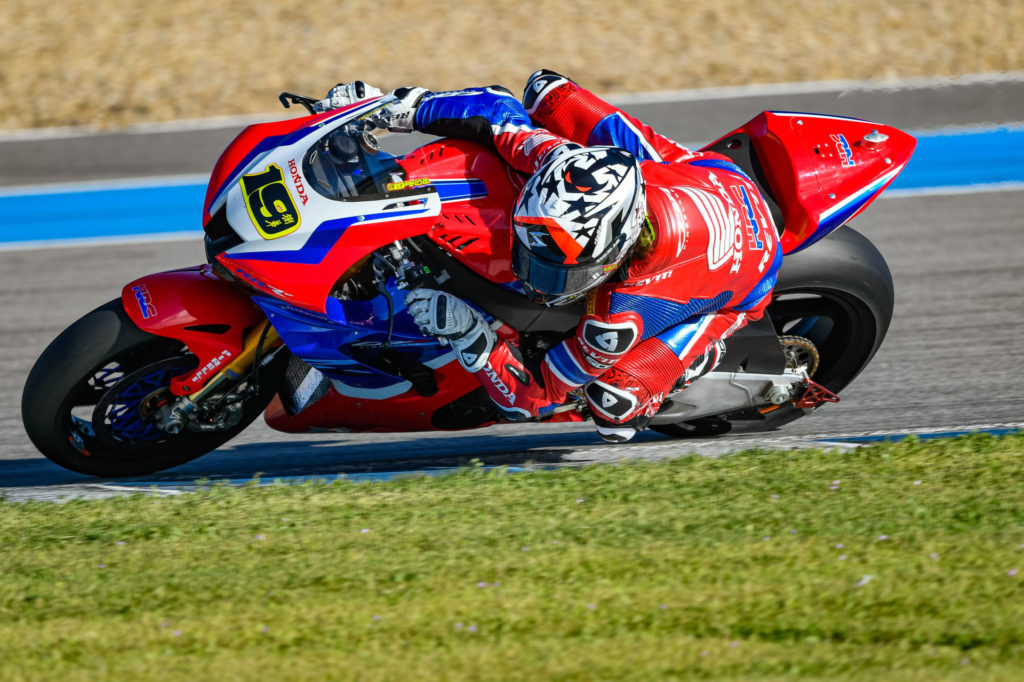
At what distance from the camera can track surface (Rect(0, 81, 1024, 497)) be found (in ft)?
16.5

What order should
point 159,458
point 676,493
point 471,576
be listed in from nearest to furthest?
point 471,576
point 676,493
point 159,458

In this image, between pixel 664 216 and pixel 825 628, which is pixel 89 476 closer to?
pixel 664 216

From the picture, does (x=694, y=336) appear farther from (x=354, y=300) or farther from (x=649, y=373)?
(x=354, y=300)

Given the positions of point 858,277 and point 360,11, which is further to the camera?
point 360,11

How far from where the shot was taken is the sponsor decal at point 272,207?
378cm

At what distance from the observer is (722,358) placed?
4645 millimetres

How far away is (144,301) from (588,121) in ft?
5.99

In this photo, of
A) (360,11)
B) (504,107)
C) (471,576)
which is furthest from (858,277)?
(360,11)

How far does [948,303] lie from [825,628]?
3.97 metres

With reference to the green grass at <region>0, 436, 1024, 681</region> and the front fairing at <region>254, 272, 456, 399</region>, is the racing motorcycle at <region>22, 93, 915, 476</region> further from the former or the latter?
the green grass at <region>0, 436, 1024, 681</region>

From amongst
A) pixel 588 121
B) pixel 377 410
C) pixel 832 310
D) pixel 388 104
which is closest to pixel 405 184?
pixel 388 104

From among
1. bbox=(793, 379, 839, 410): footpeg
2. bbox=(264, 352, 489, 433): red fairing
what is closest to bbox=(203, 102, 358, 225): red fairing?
bbox=(264, 352, 489, 433): red fairing

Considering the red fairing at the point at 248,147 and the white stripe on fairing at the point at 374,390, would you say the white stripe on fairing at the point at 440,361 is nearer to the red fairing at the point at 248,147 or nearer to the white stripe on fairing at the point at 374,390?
the white stripe on fairing at the point at 374,390

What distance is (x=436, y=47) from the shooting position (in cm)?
1110
